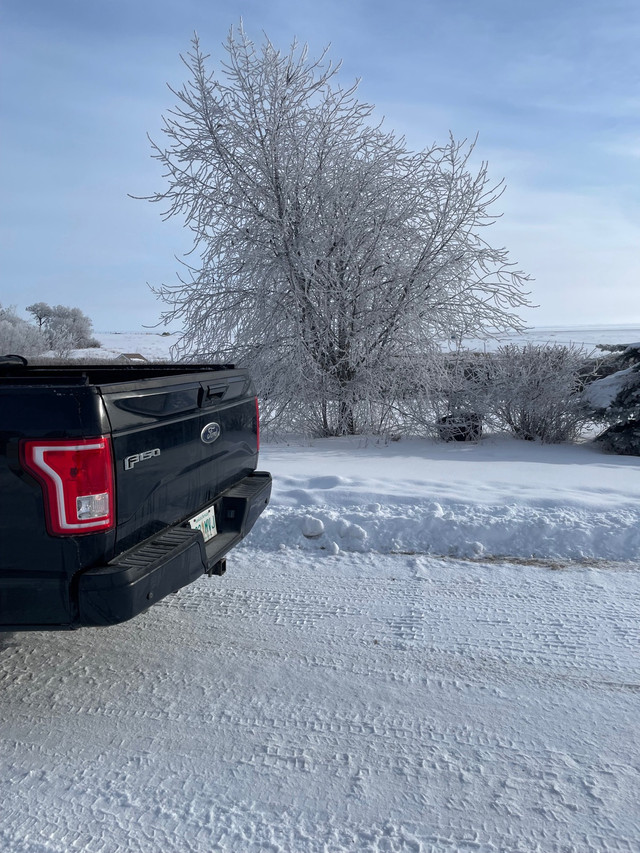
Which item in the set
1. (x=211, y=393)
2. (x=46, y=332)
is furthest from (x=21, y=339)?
(x=211, y=393)

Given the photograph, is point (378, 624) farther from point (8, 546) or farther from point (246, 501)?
point (8, 546)

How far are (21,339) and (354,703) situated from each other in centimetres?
3847

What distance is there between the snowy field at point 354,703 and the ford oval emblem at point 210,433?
1063 millimetres

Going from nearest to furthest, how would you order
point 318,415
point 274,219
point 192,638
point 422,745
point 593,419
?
point 422,745
point 192,638
point 593,419
point 274,219
point 318,415

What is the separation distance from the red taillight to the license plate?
0.86 meters

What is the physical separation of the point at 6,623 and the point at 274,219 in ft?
27.6

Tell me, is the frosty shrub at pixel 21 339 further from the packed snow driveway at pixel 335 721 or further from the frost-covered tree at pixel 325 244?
the packed snow driveway at pixel 335 721

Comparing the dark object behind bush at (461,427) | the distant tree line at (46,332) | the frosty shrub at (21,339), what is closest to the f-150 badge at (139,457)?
the dark object behind bush at (461,427)

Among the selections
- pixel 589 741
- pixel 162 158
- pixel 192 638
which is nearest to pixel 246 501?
pixel 192 638

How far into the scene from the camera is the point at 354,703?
2967 millimetres

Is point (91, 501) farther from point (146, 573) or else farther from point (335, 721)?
point (335, 721)

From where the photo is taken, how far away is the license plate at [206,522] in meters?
3.42

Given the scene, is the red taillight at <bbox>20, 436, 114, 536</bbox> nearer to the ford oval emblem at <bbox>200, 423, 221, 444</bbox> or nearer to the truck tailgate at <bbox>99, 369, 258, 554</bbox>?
the truck tailgate at <bbox>99, 369, 258, 554</bbox>

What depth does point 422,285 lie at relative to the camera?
33.1ft
